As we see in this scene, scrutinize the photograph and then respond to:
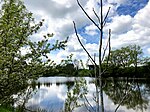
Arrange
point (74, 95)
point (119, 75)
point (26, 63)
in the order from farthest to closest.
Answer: point (119, 75), point (74, 95), point (26, 63)

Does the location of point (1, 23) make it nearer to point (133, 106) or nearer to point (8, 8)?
point (8, 8)

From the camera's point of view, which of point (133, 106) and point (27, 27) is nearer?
point (27, 27)

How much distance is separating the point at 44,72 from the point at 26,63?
0.56m

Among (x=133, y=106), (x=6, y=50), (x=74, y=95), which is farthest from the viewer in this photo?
(x=133, y=106)

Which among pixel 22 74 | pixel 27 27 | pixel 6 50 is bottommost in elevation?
pixel 22 74

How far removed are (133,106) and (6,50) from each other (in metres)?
31.2

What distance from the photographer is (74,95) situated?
16828 mm

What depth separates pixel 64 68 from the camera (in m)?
7.15

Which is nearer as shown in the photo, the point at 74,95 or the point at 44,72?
the point at 44,72

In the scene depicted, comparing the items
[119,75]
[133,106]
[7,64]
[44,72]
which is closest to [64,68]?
[44,72]

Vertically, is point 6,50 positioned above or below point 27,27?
below

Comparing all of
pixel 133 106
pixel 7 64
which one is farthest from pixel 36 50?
pixel 133 106

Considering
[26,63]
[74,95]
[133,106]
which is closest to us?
[26,63]

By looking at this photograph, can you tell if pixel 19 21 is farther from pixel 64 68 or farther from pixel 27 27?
pixel 64 68
